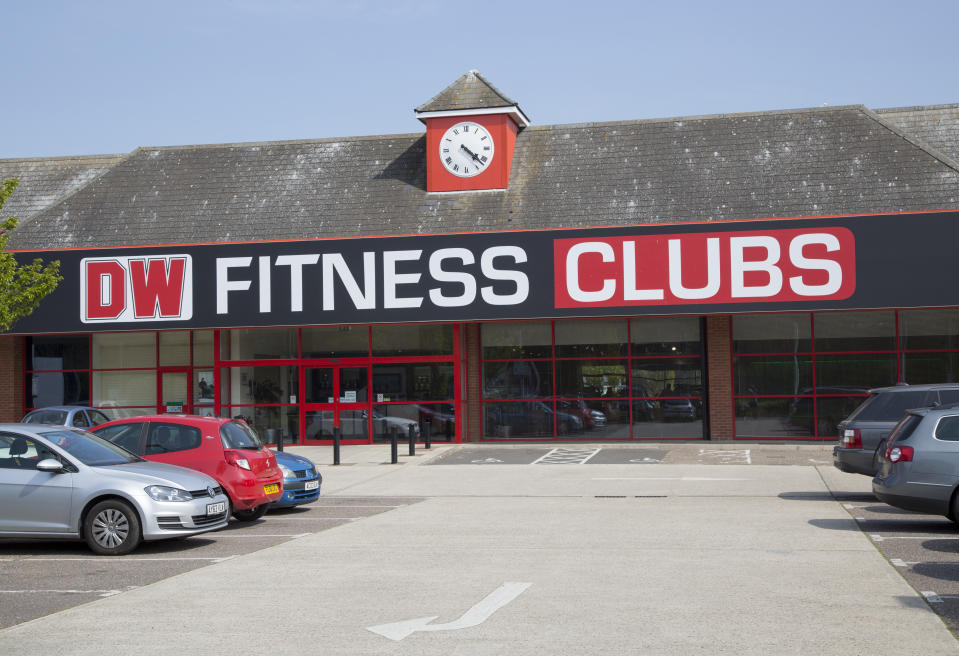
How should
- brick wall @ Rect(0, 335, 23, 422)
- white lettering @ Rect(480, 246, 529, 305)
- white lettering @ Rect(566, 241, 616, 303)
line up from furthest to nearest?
brick wall @ Rect(0, 335, 23, 422) → white lettering @ Rect(480, 246, 529, 305) → white lettering @ Rect(566, 241, 616, 303)

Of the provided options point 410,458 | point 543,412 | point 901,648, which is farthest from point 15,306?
point 901,648

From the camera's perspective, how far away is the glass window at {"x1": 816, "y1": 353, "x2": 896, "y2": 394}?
2733cm

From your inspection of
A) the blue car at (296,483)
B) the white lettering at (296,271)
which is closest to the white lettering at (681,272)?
the white lettering at (296,271)

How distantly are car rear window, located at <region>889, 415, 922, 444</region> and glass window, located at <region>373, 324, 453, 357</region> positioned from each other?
16.2m

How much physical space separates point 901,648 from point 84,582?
23.4 feet

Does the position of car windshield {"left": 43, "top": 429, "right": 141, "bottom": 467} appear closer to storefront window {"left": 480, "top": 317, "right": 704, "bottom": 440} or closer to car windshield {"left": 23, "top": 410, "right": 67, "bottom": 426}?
car windshield {"left": 23, "top": 410, "right": 67, "bottom": 426}

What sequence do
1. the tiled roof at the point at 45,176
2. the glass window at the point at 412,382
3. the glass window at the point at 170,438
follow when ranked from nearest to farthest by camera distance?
1. the glass window at the point at 170,438
2. the glass window at the point at 412,382
3. the tiled roof at the point at 45,176

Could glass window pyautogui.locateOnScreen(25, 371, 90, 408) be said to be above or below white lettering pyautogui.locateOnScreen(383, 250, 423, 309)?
below

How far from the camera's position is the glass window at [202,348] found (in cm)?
3036

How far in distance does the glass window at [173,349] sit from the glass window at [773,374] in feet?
48.2

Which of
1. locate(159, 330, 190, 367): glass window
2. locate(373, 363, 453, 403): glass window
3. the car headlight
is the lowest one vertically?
the car headlight

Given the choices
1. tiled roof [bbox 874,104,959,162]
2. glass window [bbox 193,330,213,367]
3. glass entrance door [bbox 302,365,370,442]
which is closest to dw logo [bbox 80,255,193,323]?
glass window [bbox 193,330,213,367]

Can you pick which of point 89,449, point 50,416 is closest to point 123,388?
point 50,416

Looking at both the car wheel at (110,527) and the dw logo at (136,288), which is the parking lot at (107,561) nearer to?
the car wheel at (110,527)
